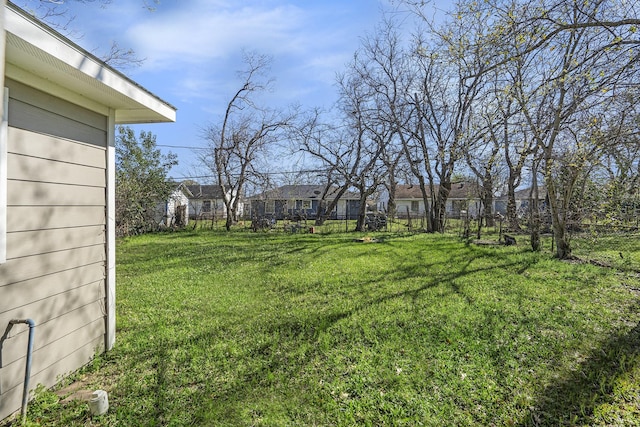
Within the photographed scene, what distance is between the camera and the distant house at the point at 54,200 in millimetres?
1957

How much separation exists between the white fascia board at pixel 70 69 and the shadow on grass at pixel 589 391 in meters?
3.95

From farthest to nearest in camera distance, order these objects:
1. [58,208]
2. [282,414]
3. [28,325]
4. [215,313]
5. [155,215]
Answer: [155,215]
[215,313]
[58,208]
[282,414]
[28,325]

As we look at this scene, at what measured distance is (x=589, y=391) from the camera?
2520mm

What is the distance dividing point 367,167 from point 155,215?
1151cm

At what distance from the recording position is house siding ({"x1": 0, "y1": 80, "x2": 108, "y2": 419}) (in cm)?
203

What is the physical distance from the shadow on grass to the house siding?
346 cm

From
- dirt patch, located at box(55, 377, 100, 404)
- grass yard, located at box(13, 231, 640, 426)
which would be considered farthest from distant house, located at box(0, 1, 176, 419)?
grass yard, located at box(13, 231, 640, 426)

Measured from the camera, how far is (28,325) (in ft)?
6.72

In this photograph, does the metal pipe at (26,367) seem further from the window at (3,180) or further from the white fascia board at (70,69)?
the white fascia board at (70,69)

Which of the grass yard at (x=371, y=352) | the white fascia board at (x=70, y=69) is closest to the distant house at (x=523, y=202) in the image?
the grass yard at (x=371, y=352)

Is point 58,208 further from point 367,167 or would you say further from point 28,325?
point 367,167

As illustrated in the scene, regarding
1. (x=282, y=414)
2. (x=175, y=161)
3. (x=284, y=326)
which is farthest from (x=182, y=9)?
(x=175, y=161)

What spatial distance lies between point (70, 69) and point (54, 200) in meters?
0.97

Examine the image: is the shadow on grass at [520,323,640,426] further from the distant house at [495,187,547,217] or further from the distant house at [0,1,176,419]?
the distant house at [495,187,547,217]
